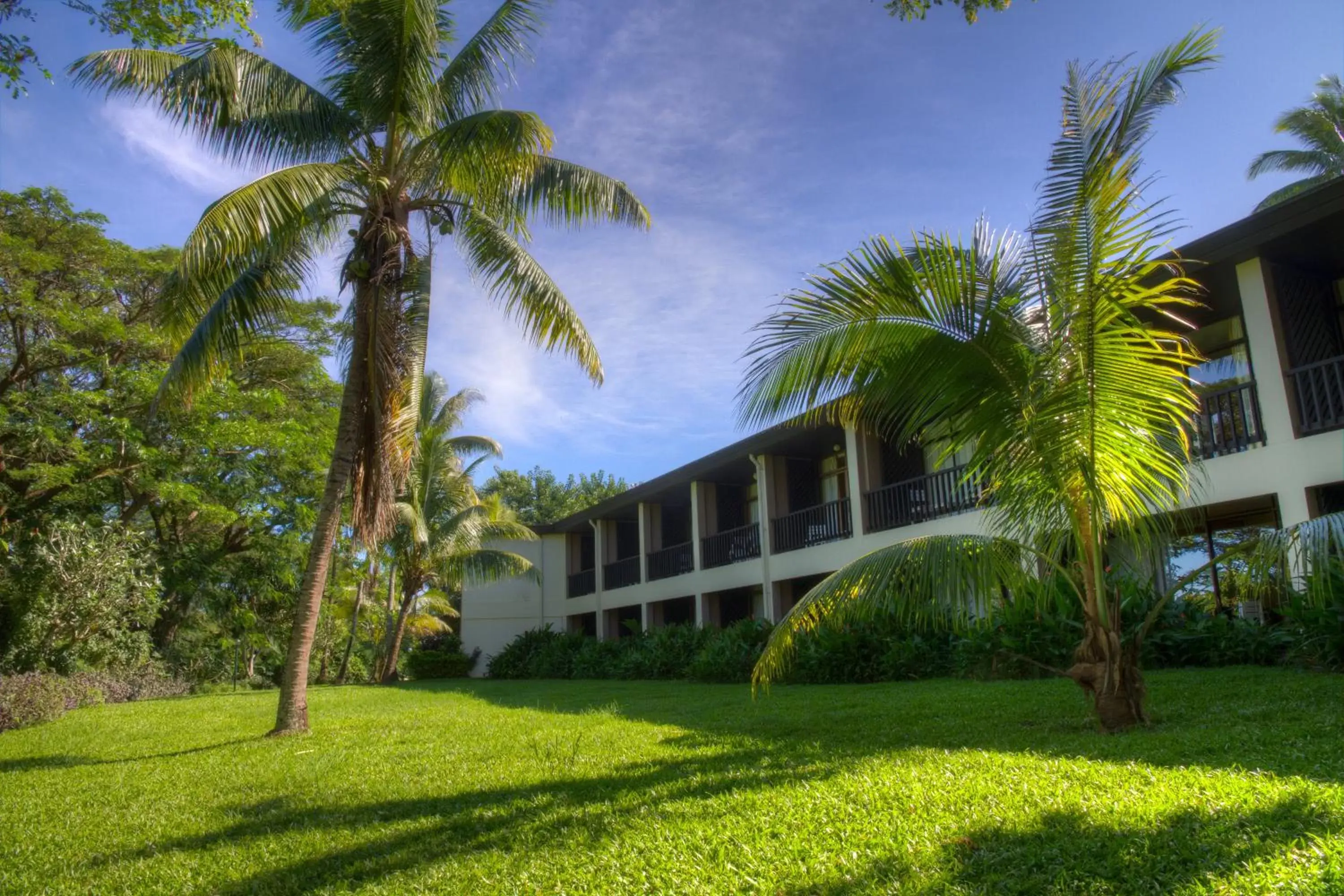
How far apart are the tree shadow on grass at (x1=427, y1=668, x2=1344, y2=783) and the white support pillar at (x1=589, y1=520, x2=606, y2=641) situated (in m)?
14.2

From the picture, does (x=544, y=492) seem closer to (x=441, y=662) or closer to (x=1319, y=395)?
(x=441, y=662)

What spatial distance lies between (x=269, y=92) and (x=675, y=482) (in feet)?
45.0

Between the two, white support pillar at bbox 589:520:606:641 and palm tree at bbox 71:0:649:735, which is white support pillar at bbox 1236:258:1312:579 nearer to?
palm tree at bbox 71:0:649:735

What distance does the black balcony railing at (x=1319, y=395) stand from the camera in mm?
9695

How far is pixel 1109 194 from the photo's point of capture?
18.1 ft

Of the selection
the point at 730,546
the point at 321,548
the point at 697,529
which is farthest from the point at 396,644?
the point at 321,548

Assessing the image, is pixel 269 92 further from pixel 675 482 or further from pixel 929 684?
pixel 675 482

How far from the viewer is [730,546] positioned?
20.9 meters

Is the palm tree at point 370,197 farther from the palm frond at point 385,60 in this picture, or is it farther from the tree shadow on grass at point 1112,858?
the tree shadow on grass at point 1112,858

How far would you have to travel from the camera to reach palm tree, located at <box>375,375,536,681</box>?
2403 centimetres

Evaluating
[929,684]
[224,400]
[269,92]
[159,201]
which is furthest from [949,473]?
[224,400]

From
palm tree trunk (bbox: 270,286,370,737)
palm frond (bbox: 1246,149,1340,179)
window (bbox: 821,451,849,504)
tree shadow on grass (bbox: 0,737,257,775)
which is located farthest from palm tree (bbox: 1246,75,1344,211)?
tree shadow on grass (bbox: 0,737,257,775)

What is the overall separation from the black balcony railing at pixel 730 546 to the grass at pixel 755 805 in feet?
33.8

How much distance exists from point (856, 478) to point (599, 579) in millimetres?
12124
